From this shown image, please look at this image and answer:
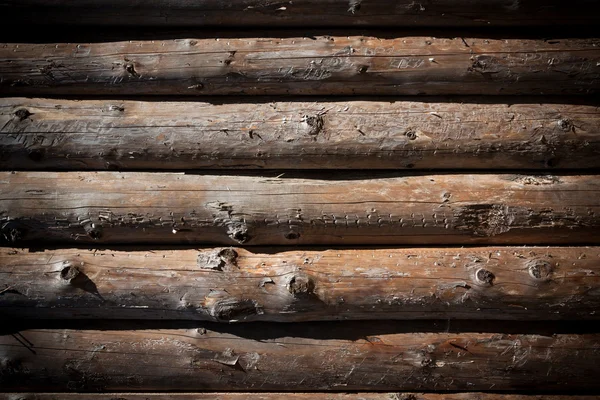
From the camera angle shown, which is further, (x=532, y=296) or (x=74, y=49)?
(x=74, y=49)

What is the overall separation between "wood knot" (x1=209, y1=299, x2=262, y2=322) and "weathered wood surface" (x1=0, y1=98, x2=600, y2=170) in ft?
2.40

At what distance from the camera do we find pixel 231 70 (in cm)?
Answer: 220

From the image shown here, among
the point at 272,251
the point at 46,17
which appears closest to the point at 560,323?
the point at 272,251

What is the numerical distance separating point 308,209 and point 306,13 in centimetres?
108

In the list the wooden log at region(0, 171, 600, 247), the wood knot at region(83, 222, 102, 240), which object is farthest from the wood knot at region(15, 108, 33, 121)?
the wood knot at region(83, 222, 102, 240)

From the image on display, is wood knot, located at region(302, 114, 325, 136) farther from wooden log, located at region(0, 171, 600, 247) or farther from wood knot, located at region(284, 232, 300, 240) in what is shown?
wood knot, located at region(284, 232, 300, 240)

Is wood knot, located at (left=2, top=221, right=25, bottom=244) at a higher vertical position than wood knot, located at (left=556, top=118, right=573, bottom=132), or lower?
lower

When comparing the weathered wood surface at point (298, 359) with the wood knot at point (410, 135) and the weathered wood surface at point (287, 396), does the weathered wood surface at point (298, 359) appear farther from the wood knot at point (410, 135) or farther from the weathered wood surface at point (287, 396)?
the wood knot at point (410, 135)

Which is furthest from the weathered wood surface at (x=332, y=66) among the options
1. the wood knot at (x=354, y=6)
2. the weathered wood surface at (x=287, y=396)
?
the weathered wood surface at (x=287, y=396)

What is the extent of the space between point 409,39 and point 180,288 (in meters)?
1.84

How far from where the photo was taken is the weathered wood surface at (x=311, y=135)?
2.15 m

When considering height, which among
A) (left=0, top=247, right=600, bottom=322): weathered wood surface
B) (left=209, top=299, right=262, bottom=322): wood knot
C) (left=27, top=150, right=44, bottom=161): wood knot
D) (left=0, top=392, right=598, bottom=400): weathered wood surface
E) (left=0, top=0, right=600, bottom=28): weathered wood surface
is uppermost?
(left=0, top=0, right=600, bottom=28): weathered wood surface

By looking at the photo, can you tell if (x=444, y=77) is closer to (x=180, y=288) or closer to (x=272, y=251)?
→ (x=272, y=251)

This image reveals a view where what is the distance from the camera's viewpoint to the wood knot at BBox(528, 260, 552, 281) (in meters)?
2.10
